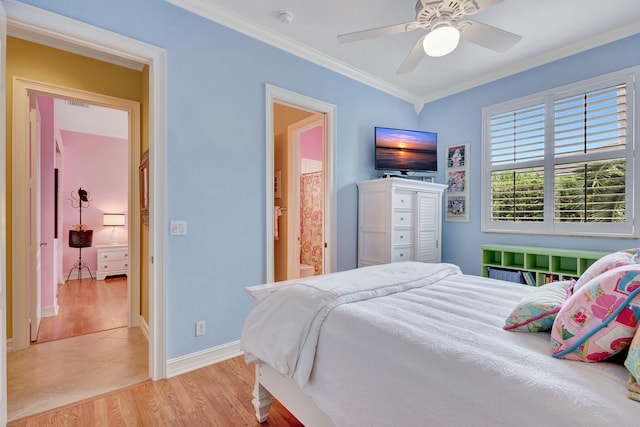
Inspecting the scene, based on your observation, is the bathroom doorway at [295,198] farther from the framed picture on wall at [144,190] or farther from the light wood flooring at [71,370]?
the light wood flooring at [71,370]

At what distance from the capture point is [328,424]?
1.33m

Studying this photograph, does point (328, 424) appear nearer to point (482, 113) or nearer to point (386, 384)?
point (386, 384)

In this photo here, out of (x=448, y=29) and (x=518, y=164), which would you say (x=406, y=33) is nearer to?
(x=448, y=29)

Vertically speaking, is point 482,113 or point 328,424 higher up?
point 482,113

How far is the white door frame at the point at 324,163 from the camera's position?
9.27ft

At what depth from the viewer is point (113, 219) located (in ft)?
20.3

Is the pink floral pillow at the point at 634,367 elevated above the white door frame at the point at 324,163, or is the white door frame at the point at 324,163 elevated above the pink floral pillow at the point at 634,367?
the white door frame at the point at 324,163

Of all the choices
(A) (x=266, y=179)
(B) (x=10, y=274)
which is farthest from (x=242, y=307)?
(B) (x=10, y=274)

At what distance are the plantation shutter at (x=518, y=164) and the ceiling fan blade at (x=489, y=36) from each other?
1.52 meters

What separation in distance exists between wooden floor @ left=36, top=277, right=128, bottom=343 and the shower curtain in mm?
2516

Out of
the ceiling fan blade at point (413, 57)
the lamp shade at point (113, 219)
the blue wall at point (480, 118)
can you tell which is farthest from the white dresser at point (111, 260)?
the ceiling fan blade at point (413, 57)

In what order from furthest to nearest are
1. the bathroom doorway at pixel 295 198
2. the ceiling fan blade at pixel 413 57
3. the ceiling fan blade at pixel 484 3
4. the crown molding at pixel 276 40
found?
1. the bathroom doorway at pixel 295 198
2. the crown molding at pixel 276 40
3. the ceiling fan blade at pixel 413 57
4. the ceiling fan blade at pixel 484 3

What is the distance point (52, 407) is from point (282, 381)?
1532 mm

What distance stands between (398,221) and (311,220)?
1.82 meters
